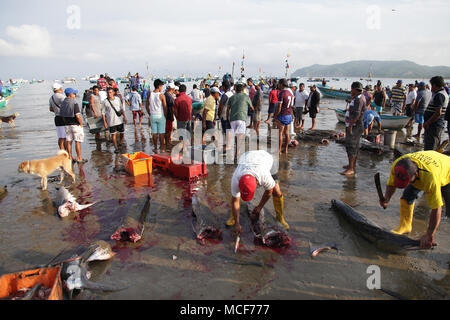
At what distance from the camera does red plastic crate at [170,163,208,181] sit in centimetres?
689

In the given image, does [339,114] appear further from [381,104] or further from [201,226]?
[201,226]

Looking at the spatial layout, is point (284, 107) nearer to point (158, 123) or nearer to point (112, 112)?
point (158, 123)

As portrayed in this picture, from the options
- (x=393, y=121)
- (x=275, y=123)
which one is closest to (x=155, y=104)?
(x=275, y=123)

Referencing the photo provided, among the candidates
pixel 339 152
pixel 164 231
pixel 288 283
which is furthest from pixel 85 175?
pixel 339 152

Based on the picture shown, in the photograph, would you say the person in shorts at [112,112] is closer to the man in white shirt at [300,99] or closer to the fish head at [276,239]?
the fish head at [276,239]

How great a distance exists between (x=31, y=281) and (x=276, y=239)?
3364mm

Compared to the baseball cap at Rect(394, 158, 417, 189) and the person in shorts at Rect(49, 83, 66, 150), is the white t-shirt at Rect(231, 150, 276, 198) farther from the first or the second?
the person in shorts at Rect(49, 83, 66, 150)

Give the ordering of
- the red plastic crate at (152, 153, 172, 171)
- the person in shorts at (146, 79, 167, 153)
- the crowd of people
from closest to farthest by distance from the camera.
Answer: the crowd of people < the red plastic crate at (152, 153, 172, 171) < the person in shorts at (146, 79, 167, 153)

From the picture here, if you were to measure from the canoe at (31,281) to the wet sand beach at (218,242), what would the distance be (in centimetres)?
58

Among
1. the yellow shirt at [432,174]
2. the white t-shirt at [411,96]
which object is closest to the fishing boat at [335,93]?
the white t-shirt at [411,96]

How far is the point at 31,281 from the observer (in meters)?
3.01

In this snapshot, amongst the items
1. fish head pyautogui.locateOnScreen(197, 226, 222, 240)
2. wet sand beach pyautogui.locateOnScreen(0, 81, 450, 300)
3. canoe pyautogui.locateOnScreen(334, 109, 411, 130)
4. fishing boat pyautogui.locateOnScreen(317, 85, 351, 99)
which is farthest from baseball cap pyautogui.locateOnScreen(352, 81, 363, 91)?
fishing boat pyautogui.locateOnScreen(317, 85, 351, 99)
